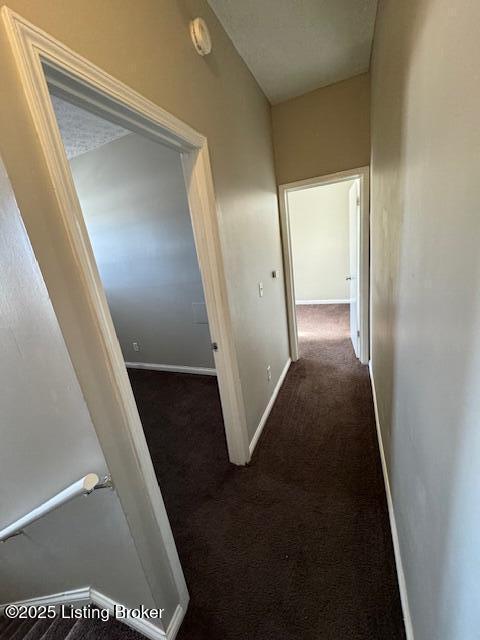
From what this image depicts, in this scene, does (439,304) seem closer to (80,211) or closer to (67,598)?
(80,211)

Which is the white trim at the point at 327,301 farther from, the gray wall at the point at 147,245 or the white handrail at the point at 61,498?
the white handrail at the point at 61,498

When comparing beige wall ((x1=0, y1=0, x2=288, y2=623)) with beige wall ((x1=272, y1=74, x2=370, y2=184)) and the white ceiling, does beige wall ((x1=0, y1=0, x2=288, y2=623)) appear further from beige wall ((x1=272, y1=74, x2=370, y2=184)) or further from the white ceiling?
beige wall ((x1=272, y1=74, x2=370, y2=184))

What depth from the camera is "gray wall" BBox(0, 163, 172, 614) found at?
718 mm

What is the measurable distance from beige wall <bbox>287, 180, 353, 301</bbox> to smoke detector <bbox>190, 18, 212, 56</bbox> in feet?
13.4

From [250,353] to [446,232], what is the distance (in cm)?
160

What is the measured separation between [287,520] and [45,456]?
1324 millimetres

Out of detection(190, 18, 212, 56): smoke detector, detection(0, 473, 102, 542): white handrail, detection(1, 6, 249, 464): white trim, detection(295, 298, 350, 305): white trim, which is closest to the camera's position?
detection(1, 6, 249, 464): white trim

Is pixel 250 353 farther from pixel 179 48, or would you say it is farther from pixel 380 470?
pixel 179 48

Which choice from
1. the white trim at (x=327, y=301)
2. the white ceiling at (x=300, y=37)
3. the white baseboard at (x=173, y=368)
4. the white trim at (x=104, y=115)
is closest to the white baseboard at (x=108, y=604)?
the white trim at (x=104, y=115)

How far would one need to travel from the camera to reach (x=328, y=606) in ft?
3.86

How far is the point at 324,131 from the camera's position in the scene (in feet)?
8.30

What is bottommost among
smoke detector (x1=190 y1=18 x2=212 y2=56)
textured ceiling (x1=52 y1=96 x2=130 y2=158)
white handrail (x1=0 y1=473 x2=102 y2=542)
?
white handrail (x1=0 y1=473 x2=102 y2=542)

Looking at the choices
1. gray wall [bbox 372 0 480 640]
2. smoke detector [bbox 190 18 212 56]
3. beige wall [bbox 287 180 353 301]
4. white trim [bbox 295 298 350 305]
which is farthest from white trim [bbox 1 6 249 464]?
white trim [bbox 295 298 350 305]

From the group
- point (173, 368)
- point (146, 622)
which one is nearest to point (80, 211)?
point (146, 622)
